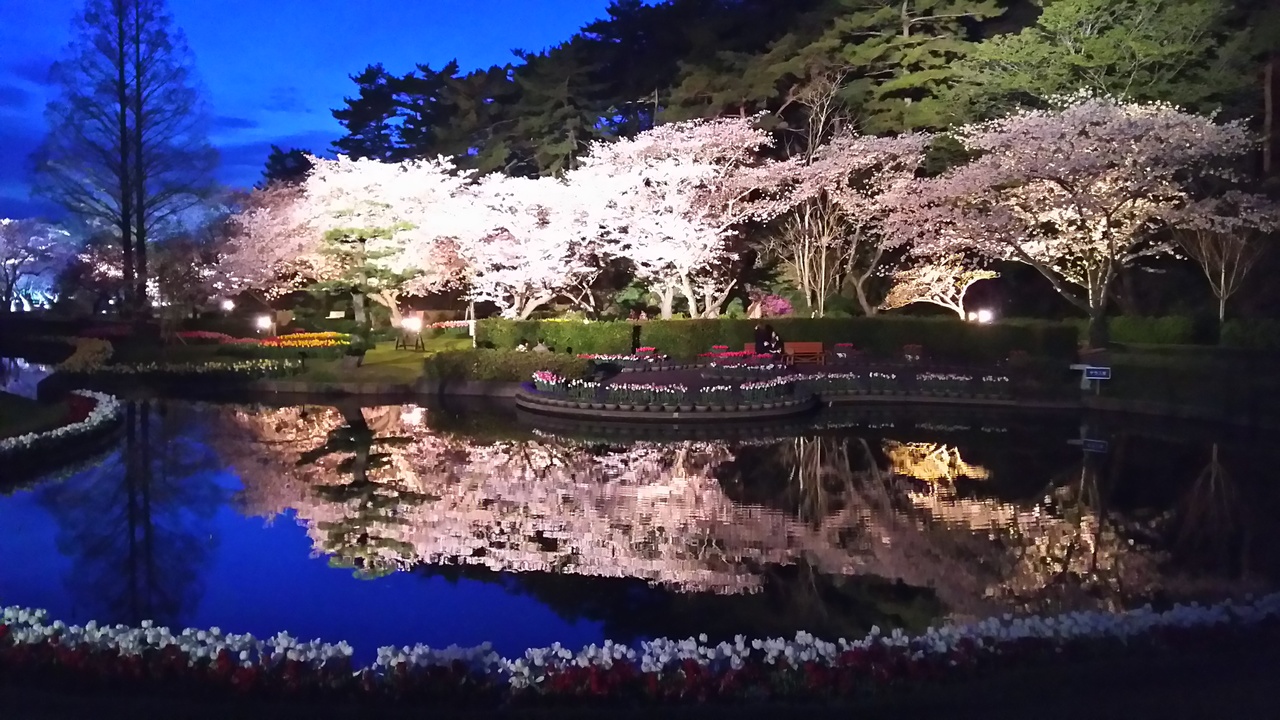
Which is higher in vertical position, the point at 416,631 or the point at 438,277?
the point at 438,277

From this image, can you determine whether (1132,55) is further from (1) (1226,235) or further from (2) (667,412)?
(2) (667,412)

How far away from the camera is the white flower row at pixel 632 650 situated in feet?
16.4

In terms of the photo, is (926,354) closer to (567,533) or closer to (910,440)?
(910,440)

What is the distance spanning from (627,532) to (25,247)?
55897mm

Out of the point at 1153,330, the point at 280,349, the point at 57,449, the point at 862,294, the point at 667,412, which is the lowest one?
the point at 57,449

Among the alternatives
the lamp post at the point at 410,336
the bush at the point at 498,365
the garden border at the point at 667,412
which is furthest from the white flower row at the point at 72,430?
the lamp post at the point at 410,336

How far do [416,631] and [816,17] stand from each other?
27386mm

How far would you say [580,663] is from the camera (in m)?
4.95

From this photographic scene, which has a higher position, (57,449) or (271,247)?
(271,247)

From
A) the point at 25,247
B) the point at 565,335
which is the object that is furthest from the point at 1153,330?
the point at 25,247

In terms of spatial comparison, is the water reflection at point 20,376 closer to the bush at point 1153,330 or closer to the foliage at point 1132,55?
the foliage at point 1132,55

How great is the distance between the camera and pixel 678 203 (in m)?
26.1

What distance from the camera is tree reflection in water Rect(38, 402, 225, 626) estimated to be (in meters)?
7.38

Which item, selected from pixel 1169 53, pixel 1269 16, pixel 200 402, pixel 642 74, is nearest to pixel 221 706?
pixel 200 402
